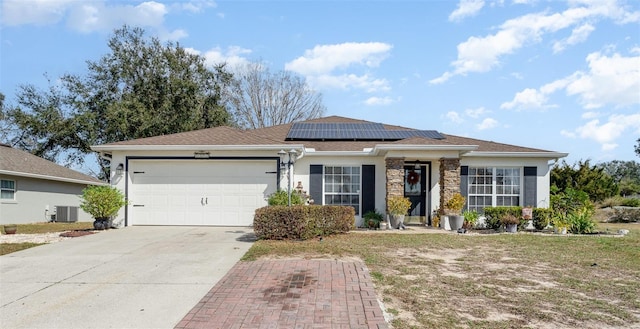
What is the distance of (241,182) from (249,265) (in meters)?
6.25

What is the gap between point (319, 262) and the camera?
21.5 feet

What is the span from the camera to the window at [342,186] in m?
12.8

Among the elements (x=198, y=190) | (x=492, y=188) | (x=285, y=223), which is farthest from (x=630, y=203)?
(x=198, y=190)

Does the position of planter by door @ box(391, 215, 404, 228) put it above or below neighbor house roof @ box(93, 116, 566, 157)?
below

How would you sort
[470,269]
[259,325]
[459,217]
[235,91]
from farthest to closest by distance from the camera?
[235,91] → [459,217] → [470,269] → [259,325]

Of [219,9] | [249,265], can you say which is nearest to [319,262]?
[249,265]

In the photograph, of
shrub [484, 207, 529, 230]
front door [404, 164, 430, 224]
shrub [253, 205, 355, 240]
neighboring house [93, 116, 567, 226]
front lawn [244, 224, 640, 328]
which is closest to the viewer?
front lawn [244, 224, 640, 328]

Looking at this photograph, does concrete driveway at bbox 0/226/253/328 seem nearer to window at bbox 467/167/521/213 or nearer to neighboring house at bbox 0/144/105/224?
window at bbox 467/167/521/213

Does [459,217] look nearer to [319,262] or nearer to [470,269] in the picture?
[470,269]

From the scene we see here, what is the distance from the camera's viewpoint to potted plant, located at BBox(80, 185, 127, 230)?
37.0 feet

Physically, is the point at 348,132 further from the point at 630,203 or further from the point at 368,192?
the point at 630,203

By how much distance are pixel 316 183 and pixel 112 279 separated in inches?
304

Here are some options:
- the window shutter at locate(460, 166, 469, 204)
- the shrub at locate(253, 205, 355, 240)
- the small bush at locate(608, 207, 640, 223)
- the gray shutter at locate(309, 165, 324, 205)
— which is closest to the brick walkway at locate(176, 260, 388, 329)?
the shrub at locate(253, 205, 355, 240)

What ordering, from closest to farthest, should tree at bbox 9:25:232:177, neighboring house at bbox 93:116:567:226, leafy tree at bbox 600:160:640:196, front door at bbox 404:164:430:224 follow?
neighboring house at bbox 93:116:567:226 < front door at bbox 404:164:430:224 < tree at bbox 9:25:232:177 < leafy tree at bbox 600:160:640:196
